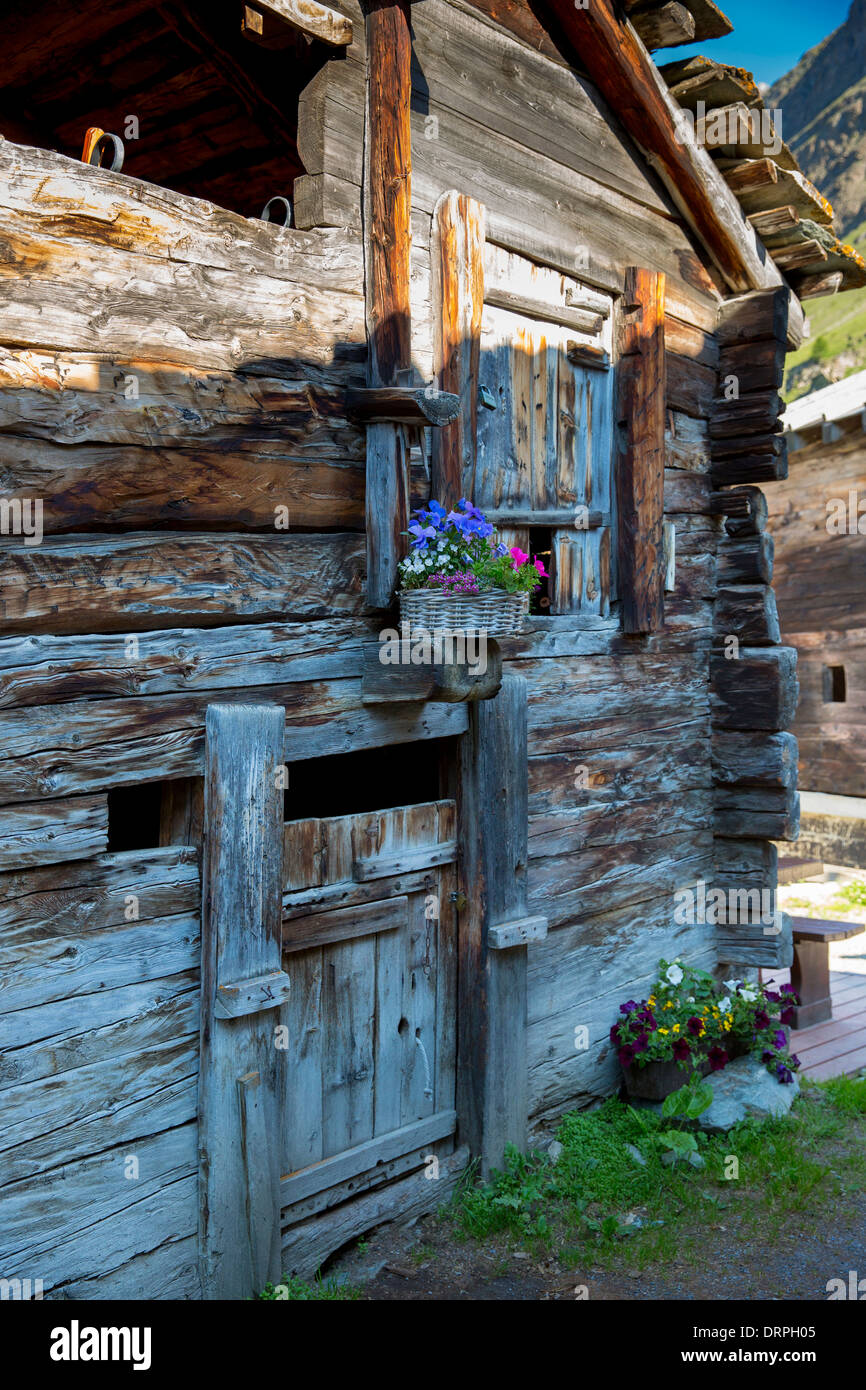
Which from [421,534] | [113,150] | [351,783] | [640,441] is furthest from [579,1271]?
[113,150]

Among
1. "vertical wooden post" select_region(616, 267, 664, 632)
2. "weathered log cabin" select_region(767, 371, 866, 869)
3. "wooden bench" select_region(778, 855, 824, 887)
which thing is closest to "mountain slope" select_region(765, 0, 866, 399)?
"weathered log cabin" select_region(767, 371, 866, 869)

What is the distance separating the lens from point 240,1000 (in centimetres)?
363

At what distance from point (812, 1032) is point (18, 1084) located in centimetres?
600

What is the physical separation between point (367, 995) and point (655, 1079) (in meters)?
2.06

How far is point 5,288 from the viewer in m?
3.10

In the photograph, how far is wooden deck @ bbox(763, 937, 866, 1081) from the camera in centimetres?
686

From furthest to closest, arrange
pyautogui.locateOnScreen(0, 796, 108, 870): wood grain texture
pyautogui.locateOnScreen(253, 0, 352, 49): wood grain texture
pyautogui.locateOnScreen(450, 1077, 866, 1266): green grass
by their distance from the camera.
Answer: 1. pyautogui.locateOnScreen(450, 1077, 866, 1266): green grass
2. pyautogui.locateOnScreen(253, 0, 352, 49): wood grain texture
3. pyautogui.locateOnScreen(0, 796, 108, 870): wood grain texture

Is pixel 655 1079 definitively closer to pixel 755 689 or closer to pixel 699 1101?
pixel 699 1101

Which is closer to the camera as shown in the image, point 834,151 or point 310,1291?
point 310,1291

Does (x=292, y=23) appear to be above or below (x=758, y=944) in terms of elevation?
above

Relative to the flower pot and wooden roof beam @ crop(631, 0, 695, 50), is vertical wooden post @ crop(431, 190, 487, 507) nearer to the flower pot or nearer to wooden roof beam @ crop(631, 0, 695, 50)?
wooden roof beam @ crop(631, 0, 695, 50)

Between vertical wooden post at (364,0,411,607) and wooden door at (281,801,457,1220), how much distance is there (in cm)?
105

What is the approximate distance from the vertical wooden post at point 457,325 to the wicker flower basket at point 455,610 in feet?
2.34

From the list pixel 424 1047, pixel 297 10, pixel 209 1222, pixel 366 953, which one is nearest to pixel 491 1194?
pixel 424 1047
